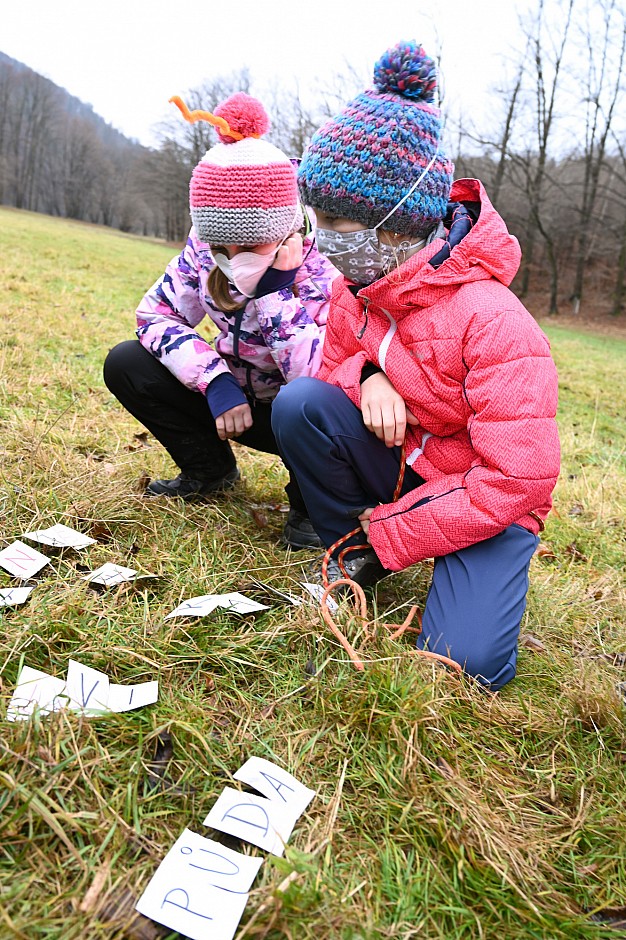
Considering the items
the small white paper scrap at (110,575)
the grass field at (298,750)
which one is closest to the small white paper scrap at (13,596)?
the grass field at (298,750)

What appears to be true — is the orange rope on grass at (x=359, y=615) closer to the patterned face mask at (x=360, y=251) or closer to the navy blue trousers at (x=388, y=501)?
the navy blue trousers at (x=388, y=501)

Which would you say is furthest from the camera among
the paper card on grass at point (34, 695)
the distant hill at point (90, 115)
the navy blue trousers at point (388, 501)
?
the distant hill at point (90, 115)

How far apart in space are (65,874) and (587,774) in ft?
3.54

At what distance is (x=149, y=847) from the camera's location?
1142mm

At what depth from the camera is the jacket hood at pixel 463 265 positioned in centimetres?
179

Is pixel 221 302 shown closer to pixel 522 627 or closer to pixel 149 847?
pixel 522 627

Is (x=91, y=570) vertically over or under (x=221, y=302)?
under

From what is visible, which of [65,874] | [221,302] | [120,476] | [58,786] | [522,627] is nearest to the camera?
[65,874]

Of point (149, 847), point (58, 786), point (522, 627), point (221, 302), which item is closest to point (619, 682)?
point (522, 627)

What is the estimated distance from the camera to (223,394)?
225cm

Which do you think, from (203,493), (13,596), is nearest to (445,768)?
Result: (13,596)

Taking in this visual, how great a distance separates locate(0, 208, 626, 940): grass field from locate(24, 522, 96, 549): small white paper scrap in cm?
4

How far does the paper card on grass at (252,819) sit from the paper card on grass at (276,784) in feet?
0.05

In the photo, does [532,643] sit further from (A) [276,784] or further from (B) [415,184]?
(B) [415,184]
